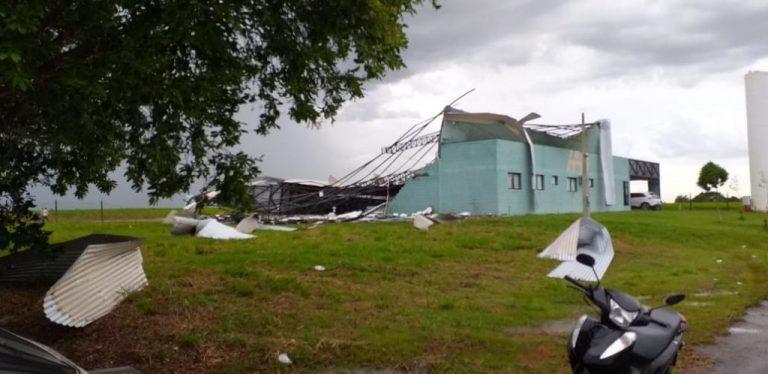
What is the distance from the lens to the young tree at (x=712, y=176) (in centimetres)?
6225

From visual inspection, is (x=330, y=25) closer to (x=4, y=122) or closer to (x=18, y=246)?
(x=4, y=122)

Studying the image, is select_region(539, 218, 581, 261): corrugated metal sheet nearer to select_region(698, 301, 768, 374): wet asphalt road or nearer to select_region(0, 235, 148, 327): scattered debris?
select_region(698, 301, 768, 374): wet asphalt road

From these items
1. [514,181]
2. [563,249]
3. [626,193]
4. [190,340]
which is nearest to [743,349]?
[190,340]

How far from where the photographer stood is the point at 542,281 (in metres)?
12.9

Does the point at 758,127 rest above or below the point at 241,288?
above

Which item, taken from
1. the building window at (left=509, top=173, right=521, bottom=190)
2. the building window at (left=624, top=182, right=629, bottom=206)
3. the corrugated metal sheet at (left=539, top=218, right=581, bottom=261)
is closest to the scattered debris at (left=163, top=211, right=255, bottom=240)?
the corrugated metal sheet at (left=539, top=218, right=581, bottom=261)

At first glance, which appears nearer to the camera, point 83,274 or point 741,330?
point 83,274

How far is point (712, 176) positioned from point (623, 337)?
2565 inches

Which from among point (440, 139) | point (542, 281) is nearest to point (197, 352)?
point (542, 281)

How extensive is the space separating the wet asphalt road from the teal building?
26.4m

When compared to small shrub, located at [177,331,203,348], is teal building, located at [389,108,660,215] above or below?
above

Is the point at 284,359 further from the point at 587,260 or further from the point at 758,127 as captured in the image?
the point at 758,127

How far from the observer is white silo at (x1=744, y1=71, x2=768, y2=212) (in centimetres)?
5262

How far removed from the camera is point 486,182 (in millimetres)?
35656
